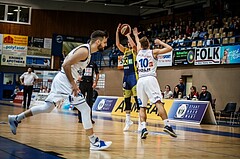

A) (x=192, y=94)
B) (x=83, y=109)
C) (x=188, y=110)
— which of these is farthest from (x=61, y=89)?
(x=192, y=94)

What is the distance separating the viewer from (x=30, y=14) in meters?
36.6

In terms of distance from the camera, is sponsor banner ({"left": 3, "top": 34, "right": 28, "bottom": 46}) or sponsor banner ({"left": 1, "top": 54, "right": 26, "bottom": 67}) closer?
sponsor banner ({"left": 1, "top": 54, "right": 26, "bottom": 67})

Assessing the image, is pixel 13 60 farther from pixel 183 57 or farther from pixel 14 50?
pixel 183 57

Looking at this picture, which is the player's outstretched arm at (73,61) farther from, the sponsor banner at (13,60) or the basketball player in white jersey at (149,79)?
the sponsor banner at (13,60)

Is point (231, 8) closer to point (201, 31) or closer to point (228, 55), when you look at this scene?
point (201, 31)

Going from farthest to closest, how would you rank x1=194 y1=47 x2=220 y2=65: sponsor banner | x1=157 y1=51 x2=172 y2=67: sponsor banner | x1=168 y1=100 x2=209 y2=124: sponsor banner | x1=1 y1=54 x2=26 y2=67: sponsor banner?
x1=1 y1=54 x2=26 y2=67: sponsor banner < x1=157 y1=51 x2=172 y2=67: sponsor banner < x1=194 y1=47 x2=220 y2=65: sponsor banner < x1=168 y1=100 x2=209 y2=124: sponsor banner

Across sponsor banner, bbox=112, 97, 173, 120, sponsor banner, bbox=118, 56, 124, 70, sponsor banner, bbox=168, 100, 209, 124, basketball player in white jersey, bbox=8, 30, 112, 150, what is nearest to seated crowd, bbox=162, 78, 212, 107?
sponsor banner, bbox=112, 97, 173, 120

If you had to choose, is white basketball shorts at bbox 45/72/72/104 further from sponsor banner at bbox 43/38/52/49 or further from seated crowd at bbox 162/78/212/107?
sponsor banner at bbox 43/38/52/49

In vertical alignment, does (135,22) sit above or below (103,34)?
above

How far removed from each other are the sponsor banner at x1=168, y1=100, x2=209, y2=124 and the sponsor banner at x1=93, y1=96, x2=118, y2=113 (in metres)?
3.93

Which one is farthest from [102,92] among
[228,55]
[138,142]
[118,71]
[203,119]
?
[138,142]

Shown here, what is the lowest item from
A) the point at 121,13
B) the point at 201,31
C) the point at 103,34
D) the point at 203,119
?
the point at 203,119

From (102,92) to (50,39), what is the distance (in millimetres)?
8191

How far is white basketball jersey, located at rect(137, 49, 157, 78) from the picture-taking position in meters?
8.61
